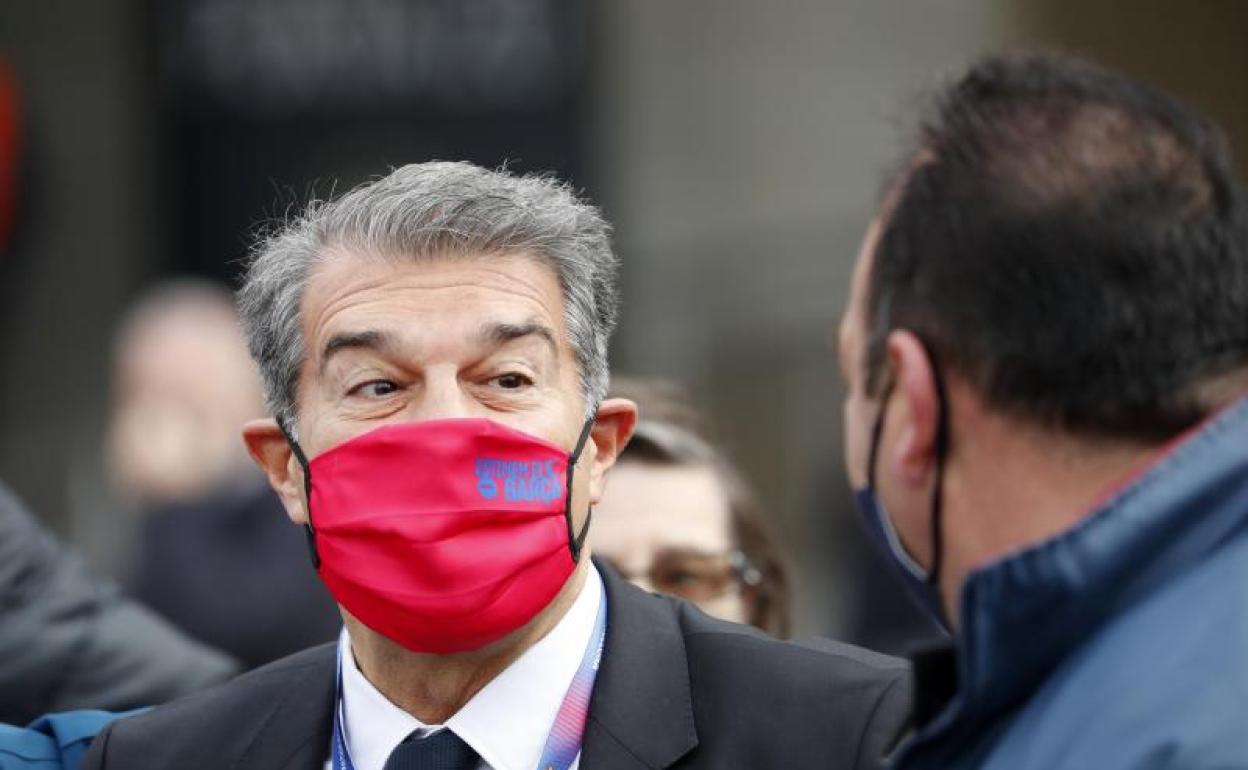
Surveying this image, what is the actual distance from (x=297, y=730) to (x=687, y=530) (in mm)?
1275

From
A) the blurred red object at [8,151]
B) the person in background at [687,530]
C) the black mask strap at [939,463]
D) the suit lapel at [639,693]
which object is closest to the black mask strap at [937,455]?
the black mask strap at [939,463]

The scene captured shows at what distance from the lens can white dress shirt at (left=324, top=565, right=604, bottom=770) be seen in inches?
131

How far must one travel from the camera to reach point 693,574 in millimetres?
4539

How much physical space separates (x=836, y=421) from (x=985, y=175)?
911 centimetres

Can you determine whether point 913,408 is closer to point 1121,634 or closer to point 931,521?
point 931,521

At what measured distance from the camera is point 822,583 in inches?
445

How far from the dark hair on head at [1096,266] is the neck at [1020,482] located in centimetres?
3

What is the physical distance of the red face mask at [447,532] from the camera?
127 inches

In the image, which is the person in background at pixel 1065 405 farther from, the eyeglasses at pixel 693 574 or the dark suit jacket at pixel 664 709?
the eyeglasses at pixel 693 574

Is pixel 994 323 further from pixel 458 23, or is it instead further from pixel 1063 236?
pixel 458 23

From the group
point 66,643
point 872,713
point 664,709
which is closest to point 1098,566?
point 872,713

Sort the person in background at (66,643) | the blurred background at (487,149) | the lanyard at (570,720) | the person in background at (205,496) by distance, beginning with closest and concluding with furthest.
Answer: the lanyard at (570,720) < the person in background at (66,643) < the person in background at (205,496) < the blurred background at (487,149)

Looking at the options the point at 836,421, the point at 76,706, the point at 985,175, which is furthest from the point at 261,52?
the point at 985,175

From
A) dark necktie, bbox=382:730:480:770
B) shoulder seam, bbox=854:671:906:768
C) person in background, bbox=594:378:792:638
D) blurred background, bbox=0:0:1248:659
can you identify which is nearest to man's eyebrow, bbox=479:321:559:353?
dark necktie, bbox=382:730:480:770
